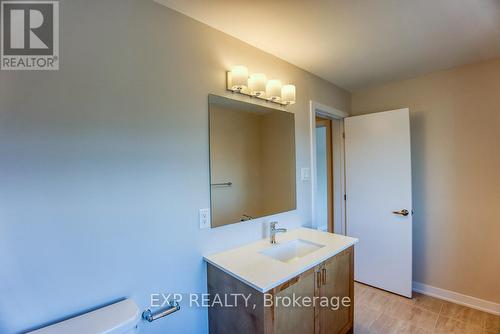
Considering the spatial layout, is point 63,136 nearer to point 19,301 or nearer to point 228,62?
point 19,301

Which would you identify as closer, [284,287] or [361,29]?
[284,287]

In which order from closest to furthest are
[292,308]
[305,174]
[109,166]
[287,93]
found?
[109,166]
[292,308]
[287,93]
[305,174]

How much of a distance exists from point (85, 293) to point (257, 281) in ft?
2.61

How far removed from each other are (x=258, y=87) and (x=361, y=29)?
2.64 ft

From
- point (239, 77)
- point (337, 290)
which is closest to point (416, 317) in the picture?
point (337, 290)

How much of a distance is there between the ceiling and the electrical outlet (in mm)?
1218

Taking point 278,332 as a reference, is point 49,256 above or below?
above

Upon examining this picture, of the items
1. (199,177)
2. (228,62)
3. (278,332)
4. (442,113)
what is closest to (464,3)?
(442,113)

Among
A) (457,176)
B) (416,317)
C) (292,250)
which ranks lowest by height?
(416,317)

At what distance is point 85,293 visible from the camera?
1.07m

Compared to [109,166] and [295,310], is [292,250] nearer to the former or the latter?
[295,310]

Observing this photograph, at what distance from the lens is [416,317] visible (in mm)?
2100

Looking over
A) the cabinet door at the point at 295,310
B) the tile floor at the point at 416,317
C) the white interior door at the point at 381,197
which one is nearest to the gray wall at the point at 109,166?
the cabinet door at the point at 295,310

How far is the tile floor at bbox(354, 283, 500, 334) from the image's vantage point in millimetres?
1940
